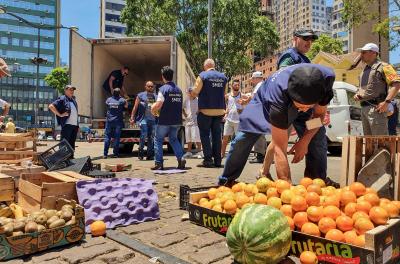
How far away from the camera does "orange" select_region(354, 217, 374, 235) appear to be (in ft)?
9.40

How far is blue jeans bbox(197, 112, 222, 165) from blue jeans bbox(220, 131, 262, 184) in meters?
3.81

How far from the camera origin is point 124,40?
13.3 m

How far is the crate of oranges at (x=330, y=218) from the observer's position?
8.98ft

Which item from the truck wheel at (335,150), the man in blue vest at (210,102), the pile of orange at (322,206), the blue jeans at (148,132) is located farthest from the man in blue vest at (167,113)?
the truck wheel at (335,150)

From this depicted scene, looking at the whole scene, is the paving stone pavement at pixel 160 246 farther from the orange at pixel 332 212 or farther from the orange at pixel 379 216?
the orange at pixel 379 216

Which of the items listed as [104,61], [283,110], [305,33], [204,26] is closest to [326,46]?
[204,26]

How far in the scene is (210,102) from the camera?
28.7 feet

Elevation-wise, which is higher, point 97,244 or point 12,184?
point 12,184

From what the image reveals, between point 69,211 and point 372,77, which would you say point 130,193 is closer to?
point 69,211

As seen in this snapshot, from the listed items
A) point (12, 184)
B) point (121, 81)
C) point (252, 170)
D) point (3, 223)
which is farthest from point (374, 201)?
point (121, 81)

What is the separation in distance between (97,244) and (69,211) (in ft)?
1.28

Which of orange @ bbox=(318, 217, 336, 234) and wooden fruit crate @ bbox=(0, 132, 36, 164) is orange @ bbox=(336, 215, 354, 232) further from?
wooden fruit crate @ bbox=(0, 132, 36, 164)

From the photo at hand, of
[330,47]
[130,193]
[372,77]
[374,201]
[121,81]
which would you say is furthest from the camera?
[330,47]

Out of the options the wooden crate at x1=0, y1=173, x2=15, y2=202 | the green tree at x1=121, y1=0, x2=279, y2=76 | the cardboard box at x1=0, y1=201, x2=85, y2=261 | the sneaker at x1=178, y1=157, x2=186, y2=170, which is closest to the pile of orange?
the cardboard box at x1=0, y1=201, x2=85, y2=261
